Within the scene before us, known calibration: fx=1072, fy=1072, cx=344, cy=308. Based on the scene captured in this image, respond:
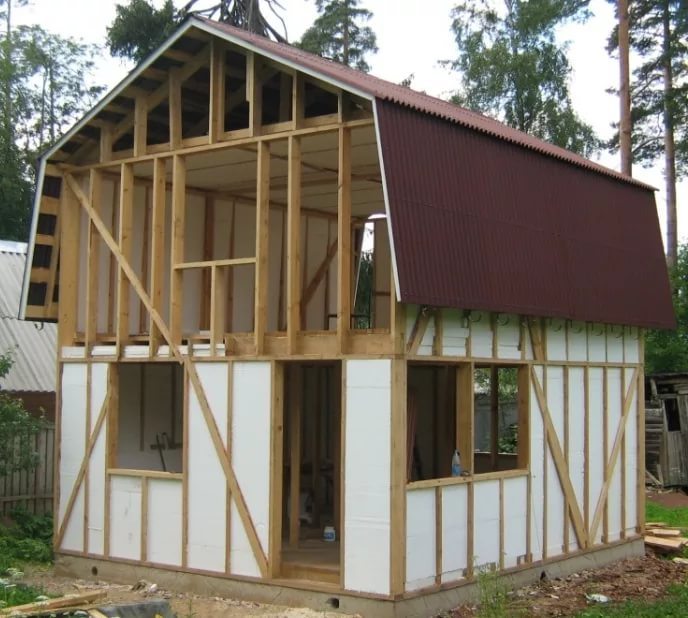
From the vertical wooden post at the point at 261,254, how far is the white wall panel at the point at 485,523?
3.22 metres

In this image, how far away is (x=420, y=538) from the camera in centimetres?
1198

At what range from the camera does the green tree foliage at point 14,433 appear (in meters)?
16.2

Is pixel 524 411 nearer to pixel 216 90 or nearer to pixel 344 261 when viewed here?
pixel 344 261

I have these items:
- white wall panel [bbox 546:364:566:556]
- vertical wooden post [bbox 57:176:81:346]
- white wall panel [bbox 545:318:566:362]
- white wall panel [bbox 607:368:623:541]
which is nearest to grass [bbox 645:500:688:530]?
white wall panel [bbox 607:368:623:541]

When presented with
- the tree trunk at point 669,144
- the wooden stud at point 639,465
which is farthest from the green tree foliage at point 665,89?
the wooden stud at point 639,465

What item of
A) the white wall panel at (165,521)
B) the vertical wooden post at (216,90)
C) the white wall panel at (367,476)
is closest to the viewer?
the white wall panel at (367,476)

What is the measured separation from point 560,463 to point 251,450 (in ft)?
15.0

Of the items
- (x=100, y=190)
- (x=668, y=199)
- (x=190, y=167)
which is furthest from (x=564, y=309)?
(x=668, y=199)

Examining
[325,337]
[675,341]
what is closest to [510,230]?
[325,337]

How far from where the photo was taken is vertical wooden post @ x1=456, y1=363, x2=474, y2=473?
1295 cm

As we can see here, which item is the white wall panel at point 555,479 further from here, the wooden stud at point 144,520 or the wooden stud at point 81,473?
the wooden stud at point 81,473

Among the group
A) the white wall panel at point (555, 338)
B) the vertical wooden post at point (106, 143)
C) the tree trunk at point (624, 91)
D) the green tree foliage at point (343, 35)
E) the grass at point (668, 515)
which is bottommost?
the grass at point (668, 515)

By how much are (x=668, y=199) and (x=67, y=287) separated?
21.7 meters

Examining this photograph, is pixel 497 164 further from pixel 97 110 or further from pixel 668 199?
pixel 668 199
